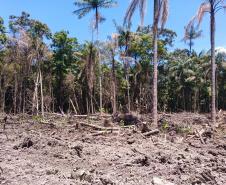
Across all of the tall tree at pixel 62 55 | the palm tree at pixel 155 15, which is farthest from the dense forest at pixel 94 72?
the palm tree at pixel 155 15

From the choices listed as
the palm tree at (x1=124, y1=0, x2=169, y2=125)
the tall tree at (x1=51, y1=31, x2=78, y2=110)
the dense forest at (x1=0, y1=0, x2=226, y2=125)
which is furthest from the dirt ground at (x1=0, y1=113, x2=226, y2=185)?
the tall tree at (x1=51, y1=31, x2=78, y2=110)

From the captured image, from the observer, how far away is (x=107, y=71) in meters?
38.0

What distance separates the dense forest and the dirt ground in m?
16.8

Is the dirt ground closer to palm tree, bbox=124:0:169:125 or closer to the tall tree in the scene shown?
palm tree, bbox=124:0:169:125

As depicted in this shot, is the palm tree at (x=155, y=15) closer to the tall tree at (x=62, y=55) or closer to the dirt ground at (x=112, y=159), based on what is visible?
the dirt ground at (x=112, y=159)

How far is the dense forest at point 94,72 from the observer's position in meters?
32.8

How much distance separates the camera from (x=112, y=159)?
9109mm

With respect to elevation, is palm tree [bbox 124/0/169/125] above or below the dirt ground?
above

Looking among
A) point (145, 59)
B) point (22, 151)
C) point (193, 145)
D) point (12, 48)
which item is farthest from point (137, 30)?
point (22, 151)

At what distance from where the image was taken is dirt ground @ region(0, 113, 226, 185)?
23.8 ft

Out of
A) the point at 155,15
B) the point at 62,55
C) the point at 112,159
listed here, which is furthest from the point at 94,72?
the point at 112,159

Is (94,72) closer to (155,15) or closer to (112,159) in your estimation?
(155,15)

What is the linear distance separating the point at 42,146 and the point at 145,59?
1218 inches

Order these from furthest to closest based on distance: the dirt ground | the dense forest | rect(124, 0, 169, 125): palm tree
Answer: the dense forest < rect(124, 0, 169, 125): palm tree < the dirt ground
